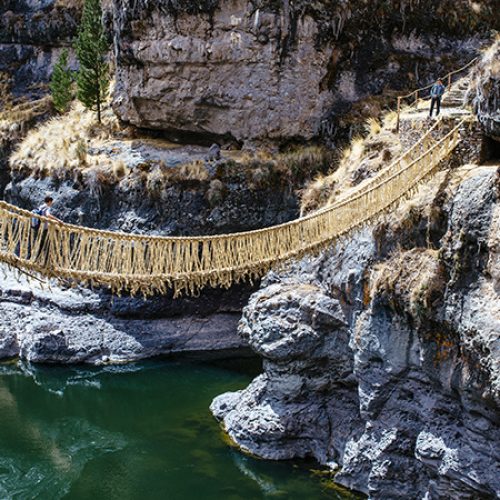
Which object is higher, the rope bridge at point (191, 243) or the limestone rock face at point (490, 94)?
the limestone rock face at point (490, 94)

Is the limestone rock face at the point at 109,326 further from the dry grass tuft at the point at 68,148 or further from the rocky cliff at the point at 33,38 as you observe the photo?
the rocky cliff at the point at 33,38

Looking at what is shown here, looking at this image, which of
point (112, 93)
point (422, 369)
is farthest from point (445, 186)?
point (112, 93)

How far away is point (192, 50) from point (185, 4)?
1.19 m

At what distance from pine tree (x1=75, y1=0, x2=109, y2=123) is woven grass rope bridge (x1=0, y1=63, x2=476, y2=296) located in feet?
40.1

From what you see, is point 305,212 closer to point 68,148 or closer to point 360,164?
point 360,164

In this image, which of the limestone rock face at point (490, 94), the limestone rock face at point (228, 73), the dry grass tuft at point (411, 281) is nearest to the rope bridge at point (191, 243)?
the dry grass tuft at point (411, 281)

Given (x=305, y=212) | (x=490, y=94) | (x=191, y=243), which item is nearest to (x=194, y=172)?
(x=305, y=212)

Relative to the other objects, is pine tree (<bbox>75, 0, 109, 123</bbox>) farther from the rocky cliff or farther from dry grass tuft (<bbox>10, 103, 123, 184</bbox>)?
the rocky cliff

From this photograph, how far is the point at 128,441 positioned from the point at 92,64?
1297 centimetres

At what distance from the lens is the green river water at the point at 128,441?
10875 millimetres

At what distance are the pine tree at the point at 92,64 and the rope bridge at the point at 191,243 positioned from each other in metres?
12.3

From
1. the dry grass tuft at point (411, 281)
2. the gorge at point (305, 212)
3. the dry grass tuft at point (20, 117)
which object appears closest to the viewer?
Answer: the gorge at point (305, 212)

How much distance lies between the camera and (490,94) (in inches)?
326

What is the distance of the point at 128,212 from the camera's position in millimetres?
18047
